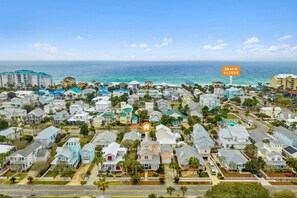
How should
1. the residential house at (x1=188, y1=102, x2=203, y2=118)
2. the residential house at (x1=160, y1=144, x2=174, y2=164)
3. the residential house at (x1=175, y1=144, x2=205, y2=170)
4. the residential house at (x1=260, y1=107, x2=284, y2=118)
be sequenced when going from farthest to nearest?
the residential house at (x1=260, y1=107, x2=284, y2=118) < the residential house at (x1=188, y1=102, x2=203, y2=118) < the residential house at (x1=160, y1=144, x2=174, y2=164) < the residential house at (x1=175, y1=144, x2=205, y2=170)

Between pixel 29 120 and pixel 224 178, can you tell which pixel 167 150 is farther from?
pixel 29 120

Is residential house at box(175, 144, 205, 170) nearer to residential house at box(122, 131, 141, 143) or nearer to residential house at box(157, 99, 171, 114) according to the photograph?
residential house at box(122, 131, 141, 143)

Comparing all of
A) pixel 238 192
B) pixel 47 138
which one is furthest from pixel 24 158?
pixel 238 192

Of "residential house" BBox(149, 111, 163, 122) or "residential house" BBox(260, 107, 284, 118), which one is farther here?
"residential house" BBox(260, 107, 284, 118)

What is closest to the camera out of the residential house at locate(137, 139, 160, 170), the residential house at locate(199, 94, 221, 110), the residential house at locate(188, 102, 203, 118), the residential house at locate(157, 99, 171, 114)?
the residential house at locate(137, 139, 160, 170)

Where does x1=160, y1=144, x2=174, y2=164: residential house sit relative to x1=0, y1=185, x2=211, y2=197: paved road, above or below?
above

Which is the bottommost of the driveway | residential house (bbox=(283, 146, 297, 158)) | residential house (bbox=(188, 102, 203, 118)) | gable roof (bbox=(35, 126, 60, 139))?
the driveway

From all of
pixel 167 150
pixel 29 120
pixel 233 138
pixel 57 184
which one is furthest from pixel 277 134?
pixel 29 120

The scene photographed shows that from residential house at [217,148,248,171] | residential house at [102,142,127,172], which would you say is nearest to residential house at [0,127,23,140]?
residential house at [102,142,127,172]
